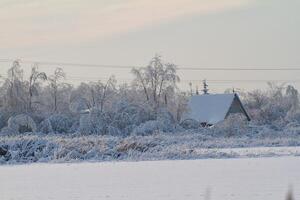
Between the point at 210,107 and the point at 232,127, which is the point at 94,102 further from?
the point at 232,127

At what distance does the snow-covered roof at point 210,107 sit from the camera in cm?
7988

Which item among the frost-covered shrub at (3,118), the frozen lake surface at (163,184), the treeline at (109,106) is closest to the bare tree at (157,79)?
the treeline at (109,106)

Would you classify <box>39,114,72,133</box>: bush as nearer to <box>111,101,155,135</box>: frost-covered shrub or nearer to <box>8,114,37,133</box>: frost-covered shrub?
<box>8,114,37,133</box>: frost-covered shrub

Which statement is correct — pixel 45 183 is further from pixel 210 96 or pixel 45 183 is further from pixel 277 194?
pixel 210 96

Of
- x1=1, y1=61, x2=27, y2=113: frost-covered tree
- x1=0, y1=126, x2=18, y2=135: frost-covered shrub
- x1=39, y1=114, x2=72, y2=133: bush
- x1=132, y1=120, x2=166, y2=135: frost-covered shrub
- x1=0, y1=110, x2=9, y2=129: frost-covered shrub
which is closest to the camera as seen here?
x1=0, y1=126, x2=18, y2=135: frost-covered shrub

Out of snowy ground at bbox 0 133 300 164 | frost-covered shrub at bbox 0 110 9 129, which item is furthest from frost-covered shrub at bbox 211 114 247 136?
snowy ground at bbox 0 133 300 164

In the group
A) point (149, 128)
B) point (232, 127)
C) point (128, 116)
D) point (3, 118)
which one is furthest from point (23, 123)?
point (232, 127)

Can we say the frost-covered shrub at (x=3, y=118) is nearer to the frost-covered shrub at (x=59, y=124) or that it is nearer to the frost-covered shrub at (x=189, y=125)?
the frost-covered shrub at (x=59, y=124)

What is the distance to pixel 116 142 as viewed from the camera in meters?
33.8

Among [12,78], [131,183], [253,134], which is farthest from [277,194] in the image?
[12,78]

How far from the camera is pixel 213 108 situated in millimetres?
81188

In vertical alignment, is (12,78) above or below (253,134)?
above

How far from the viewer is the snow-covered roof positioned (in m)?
79.9

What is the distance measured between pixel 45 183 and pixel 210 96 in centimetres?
6726
